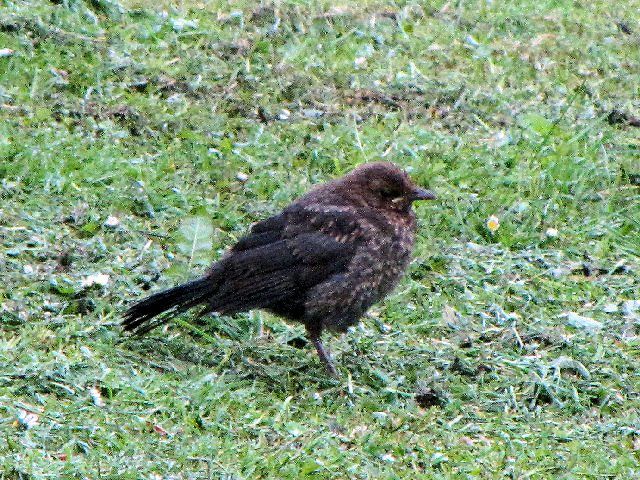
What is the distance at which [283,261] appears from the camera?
6.60 metres

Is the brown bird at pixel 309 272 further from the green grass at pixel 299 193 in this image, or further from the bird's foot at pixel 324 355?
the green grass at pixel 299 193

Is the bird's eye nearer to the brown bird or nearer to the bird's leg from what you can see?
the brown bird

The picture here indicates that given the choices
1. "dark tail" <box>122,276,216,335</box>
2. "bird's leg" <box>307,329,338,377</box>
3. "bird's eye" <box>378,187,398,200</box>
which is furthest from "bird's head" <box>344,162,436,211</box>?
"dark tail" <box>122,276,216,335</box>

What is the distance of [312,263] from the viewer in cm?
659

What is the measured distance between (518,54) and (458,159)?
2019mm

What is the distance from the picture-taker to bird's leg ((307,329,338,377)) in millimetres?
6500

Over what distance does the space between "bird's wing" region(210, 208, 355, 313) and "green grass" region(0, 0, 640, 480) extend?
1.05 ft

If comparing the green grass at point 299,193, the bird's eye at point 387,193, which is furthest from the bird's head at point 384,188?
the green grass at point 299,193

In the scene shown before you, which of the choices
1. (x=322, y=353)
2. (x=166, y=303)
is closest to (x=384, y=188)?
(x=322, y=353)

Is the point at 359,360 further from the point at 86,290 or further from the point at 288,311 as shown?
the point at 86,290

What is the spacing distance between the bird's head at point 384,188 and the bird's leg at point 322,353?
2.53 feet

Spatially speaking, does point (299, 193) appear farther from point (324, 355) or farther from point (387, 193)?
point (324, 355)

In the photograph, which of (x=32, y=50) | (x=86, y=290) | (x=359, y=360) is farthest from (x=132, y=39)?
(x=359, y=360)

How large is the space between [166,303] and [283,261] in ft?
2.08
